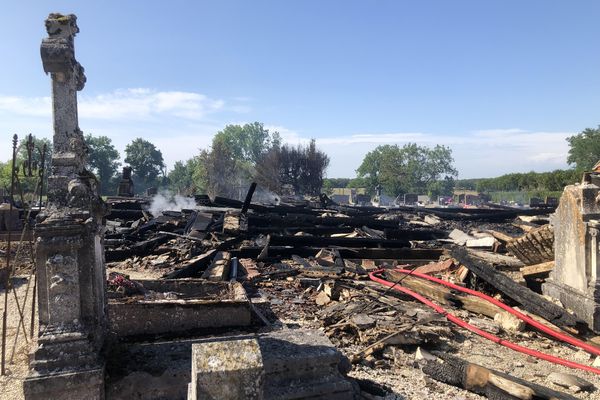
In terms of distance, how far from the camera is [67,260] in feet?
11.6

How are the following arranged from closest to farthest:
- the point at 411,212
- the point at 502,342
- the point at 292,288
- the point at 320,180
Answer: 1. the point at 502,342
2. the point at 292,288
3. the point at 411,212
4. the point at 320,180

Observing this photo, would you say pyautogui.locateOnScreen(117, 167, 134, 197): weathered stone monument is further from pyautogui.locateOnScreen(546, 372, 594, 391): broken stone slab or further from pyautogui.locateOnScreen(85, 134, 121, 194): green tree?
pyautogui.locateOnScreen(85, 134, 121, 194): green tree

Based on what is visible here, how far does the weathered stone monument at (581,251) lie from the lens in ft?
19.2

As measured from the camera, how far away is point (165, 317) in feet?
17.8

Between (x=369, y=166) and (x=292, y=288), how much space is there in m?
80.8

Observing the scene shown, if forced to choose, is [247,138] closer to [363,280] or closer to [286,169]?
[286,169]

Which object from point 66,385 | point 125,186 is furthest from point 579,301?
point 125,186

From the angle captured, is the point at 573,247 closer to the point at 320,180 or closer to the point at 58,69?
the point at 58,69

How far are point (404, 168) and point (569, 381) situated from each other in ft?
233

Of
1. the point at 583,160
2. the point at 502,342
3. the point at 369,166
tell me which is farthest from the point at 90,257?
the point at 369,166

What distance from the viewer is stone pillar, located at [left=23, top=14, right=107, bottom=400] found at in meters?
3.37

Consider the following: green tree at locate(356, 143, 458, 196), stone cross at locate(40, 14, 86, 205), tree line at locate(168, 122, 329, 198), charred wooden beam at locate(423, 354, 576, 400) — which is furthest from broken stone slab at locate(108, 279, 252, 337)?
green tree at locate(356, 143, 458, 196)

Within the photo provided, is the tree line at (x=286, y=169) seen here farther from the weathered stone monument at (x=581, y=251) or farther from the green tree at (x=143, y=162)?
the weathered stone monument at (x=581, y=251)

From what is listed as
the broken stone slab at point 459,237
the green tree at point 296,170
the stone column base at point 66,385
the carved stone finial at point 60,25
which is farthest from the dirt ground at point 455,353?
the green tree at point 296,170
